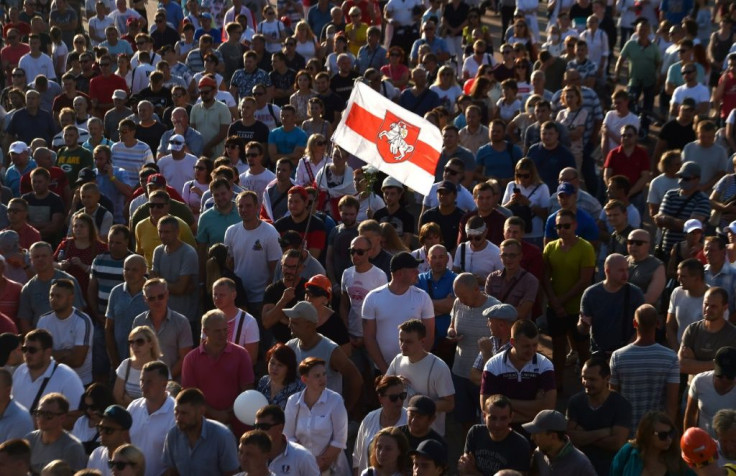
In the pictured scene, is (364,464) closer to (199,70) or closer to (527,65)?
(527,65)

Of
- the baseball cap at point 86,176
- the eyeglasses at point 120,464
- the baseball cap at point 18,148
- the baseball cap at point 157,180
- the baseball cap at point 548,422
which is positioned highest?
the baseball cap at point 18,148

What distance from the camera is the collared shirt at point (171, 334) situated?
11.1m

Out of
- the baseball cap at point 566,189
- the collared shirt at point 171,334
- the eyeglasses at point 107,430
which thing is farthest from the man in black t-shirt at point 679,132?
the eyeglasses at point 107,430

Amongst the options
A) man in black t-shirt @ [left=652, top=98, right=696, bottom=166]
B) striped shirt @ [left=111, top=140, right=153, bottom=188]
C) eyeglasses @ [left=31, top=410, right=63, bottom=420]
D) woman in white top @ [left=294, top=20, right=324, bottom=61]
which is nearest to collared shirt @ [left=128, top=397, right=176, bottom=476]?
eyeglasses @ [left=31, top=410, right=63, bottom=420]

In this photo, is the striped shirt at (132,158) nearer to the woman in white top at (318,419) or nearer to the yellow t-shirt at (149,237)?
the yellow t-shirt at (149,237)

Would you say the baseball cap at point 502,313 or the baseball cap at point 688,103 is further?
the baseball cap at point 688,103

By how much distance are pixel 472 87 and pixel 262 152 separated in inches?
153

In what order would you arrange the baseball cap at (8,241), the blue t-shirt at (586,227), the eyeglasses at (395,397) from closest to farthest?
the eyeglasses at (395,397) → the baseball cap at (8,241) → the blue t-shirt at (586,227)

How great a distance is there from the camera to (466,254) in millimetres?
12359

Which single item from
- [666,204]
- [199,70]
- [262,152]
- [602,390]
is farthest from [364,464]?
[199,70]

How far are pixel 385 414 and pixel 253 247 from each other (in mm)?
3773

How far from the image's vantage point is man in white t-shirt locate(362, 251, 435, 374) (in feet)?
36.4

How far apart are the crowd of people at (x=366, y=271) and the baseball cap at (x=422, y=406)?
1 cm

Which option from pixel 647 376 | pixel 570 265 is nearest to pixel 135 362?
pixel 647 376
